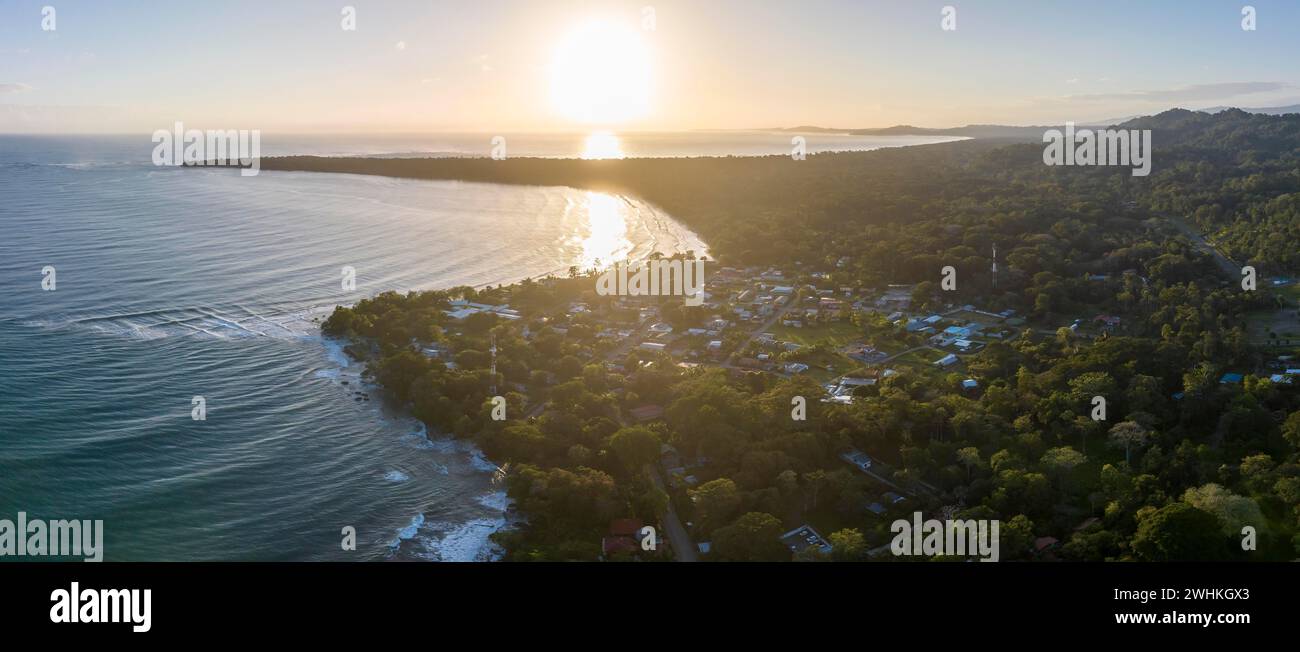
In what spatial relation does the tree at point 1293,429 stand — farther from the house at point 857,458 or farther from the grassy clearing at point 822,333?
the grassy clearing at point 822,333

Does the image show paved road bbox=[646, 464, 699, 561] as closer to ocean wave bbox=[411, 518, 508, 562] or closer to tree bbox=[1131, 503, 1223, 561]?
ocean wave bbox=[411, 518, 508, 562]

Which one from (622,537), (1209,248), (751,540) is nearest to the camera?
(751,540)

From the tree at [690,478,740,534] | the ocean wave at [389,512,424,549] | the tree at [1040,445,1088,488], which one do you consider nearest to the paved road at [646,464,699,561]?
the tree at [690,478,740,534]

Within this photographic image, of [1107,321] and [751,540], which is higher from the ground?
[1107,321]

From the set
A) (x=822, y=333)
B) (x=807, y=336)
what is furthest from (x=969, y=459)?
(x=822, y=333)

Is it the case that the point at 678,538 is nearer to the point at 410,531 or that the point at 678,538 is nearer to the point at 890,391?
the point at 410,531

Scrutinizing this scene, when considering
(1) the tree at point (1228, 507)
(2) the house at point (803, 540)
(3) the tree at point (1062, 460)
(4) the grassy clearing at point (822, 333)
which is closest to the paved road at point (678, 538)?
(2) the house at point (803, 540)
